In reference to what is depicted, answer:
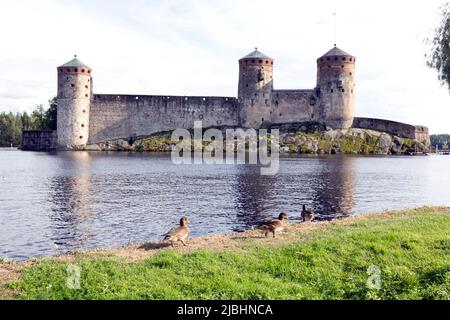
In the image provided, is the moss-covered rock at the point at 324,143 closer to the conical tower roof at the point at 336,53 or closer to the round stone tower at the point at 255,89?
the round stone tower at the point at 255,89

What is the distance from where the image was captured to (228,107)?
309 ft

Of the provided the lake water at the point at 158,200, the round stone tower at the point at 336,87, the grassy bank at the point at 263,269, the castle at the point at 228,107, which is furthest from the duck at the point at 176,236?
the round stone tower at the point at 336,87

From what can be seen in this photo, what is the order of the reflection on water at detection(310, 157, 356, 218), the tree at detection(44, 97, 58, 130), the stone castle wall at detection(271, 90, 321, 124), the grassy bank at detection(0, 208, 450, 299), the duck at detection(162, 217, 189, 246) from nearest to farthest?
1. the grassy bank at detection(0, 208, 450, 299)
2. the duck at detection(162, 217, 189, 246)
3. the reflection on water at detection(310, 157, 356, 218)
4. the stone castle wall at detection(271, 90, 321, 124)
5. the tree at detection(44, 97, 58, 130)

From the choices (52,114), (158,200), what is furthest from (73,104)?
(158,200)

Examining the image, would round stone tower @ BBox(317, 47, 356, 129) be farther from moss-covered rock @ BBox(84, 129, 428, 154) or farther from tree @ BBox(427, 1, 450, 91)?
tree @ BBox(427, 1, 450, 91)

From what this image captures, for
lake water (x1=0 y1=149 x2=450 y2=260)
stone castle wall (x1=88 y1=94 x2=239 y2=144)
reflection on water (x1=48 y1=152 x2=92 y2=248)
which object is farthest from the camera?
stone castle wall (x1=88 y1=94 x2=239 y2=144)

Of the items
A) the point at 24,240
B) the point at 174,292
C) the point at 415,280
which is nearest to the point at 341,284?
the point at 415,280

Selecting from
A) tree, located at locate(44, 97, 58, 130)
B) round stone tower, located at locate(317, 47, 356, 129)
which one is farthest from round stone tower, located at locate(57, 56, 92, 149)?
round stone tower, located at locate(317, 47, 356, 129)

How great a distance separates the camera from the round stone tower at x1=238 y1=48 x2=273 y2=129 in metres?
90.6

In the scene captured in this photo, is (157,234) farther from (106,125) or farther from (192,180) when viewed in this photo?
(106,125)

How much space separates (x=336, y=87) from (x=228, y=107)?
73.4ft

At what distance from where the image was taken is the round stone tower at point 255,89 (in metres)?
90.6

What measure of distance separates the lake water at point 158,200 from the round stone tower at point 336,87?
141ft

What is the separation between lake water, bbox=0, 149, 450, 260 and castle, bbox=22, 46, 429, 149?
42509mm
